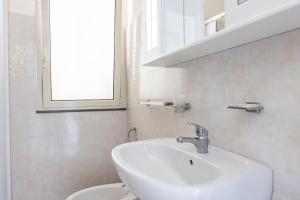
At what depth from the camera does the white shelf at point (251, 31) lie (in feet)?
1.87

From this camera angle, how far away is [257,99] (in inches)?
32.4

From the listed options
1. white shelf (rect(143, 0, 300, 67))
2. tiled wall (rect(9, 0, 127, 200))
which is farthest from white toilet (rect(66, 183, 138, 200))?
white shelf (rect(143, 0, 300, 67))

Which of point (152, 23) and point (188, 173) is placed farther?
point (152, 23)

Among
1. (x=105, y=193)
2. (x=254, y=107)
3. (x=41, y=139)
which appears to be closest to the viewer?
(x=254, y=107)

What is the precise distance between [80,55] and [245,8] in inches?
62.4

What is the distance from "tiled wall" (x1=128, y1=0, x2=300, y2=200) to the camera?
71 cm

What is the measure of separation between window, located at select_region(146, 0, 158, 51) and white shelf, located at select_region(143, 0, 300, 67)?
0.91 ft

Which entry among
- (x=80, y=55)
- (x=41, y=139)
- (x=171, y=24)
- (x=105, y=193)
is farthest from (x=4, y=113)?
(x=171, y=24)

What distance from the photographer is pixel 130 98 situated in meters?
2.06

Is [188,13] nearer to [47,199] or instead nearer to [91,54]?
[91,54]

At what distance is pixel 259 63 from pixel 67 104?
156cm

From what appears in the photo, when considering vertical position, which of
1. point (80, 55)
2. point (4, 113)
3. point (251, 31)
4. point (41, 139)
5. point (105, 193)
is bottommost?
point (105, 193)

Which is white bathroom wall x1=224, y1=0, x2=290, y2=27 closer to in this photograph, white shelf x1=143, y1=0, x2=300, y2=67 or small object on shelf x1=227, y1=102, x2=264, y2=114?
white shelf x1=143, y1=0, x2=300, y2=67

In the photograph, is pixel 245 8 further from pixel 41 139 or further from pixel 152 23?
pixel 41 139
